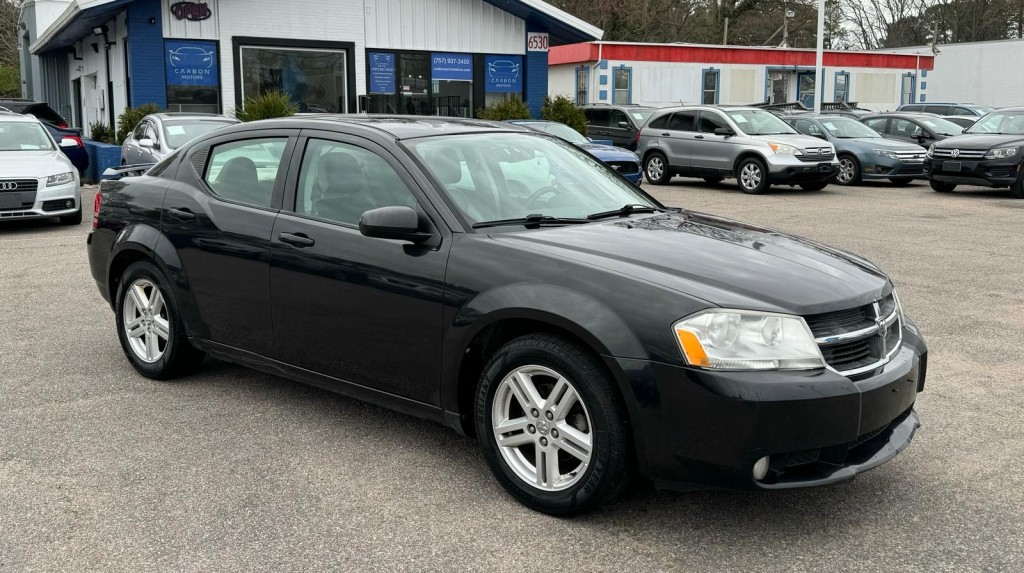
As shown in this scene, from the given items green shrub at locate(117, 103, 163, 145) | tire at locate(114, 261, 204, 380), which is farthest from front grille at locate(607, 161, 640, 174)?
tire at locate(114, 261, 204, 380)

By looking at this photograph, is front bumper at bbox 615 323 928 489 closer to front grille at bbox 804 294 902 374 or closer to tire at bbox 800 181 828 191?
front grille at bbox 804 294 902 374

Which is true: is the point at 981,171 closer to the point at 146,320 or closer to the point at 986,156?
the point at 986,156

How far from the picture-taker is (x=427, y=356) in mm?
4098

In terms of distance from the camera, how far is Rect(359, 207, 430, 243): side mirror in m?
4.05

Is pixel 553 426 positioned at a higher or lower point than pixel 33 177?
lower

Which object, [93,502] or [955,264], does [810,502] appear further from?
[955,264]

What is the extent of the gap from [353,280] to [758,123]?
1635 cm

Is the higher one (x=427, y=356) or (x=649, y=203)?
(x=649, y=203)

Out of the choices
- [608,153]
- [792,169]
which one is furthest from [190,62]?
[792,169]

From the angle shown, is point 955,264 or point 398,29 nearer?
point 955,264

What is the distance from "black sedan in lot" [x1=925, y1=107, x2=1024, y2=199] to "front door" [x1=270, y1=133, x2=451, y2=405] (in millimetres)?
15635

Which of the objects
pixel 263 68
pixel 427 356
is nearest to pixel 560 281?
pixel 427 356

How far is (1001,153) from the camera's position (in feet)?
56.1

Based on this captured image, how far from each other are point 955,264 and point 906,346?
6849mm
